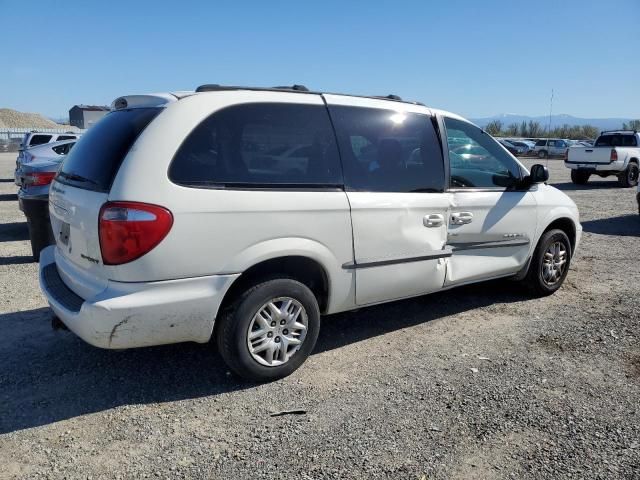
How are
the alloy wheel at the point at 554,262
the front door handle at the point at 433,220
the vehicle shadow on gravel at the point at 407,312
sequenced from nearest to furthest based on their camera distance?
1. the front door handle at the point at 433,220
2. the vehicle shadow on gravel at the point at 407,312
3. the alloy wheel at the point at 554,262

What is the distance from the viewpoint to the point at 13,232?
9.20m

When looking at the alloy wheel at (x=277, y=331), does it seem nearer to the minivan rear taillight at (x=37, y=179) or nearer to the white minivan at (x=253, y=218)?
the white minivan at (x=253, y=218)

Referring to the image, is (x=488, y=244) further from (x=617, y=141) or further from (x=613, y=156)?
(x=617, y=141)

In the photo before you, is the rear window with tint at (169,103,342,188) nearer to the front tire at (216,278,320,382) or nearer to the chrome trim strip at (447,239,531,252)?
A: the front tire at (216,278,320,382)

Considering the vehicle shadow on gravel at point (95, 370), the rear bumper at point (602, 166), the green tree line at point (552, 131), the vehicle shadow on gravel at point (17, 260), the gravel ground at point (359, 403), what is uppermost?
the green tree line at point (552, 131)

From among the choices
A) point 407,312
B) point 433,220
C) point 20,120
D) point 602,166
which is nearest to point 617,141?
point 602,166

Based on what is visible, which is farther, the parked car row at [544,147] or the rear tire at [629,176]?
the parked car row at [544,147]

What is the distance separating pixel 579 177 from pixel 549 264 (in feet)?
50.1

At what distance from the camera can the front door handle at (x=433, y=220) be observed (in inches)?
168

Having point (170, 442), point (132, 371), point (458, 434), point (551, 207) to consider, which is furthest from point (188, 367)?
point (551, 207)

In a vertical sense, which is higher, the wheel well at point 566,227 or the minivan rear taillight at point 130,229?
the minivan rear taillight at point 130,229

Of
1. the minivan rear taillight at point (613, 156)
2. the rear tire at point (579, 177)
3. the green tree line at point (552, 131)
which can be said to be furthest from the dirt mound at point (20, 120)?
the minivan rear taillight at point (613, 156)

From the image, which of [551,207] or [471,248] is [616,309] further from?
[471,248]

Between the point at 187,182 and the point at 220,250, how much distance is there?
45cm
